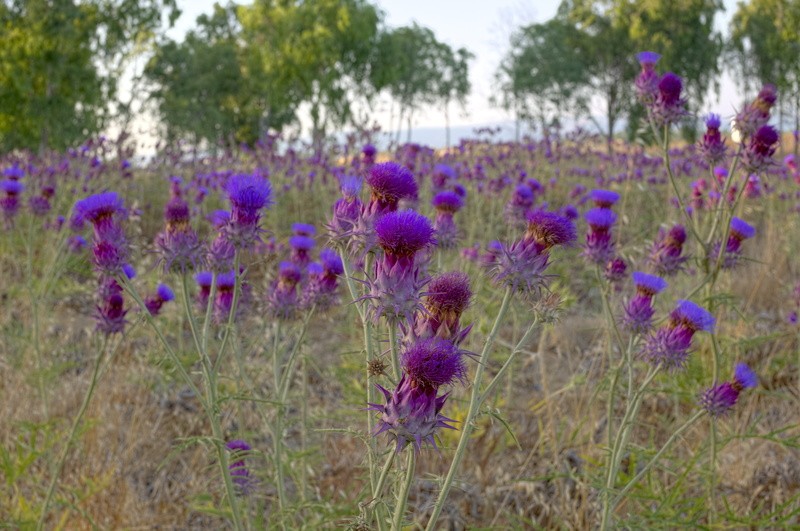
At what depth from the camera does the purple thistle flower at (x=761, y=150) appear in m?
2.75

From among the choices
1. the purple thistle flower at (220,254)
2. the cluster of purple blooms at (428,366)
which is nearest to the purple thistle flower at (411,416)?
the cluster of purple blooms at (428,366)

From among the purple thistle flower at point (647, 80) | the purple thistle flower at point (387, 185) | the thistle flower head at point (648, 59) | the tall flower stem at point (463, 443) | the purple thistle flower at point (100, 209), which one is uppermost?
the thistle flower head at point (648, 59)

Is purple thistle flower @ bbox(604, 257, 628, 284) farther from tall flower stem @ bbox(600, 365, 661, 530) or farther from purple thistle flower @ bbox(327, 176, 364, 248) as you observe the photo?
purple thistle flower @ bbox(327, 176, 364, 248)

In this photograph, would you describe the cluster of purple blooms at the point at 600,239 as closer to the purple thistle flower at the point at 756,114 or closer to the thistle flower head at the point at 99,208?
the purple thistle flower at the point at 756,114

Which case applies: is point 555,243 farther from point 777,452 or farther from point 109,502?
point 777,452

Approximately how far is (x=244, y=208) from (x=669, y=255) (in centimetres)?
191

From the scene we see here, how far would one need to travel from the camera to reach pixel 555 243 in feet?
5.53

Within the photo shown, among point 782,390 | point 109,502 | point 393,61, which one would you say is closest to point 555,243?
point 109,502

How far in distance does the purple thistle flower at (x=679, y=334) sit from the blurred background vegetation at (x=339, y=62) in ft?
74.9

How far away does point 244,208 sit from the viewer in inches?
77.5

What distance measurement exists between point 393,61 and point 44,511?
40.2 metres

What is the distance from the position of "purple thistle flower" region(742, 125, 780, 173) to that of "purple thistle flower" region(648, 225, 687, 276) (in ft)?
1.23

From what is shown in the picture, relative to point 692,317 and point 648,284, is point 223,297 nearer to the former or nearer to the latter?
point 648,284

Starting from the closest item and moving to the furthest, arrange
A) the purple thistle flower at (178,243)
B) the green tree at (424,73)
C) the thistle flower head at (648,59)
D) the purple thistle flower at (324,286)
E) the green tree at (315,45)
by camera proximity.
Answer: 1. the purple thistle flower at (178,243)
2. the purple thistle flower at (324,286)
3. the thistle flower head at (648,59)
4. the green tree at (315,45)
5. the green tree at (424,73)
